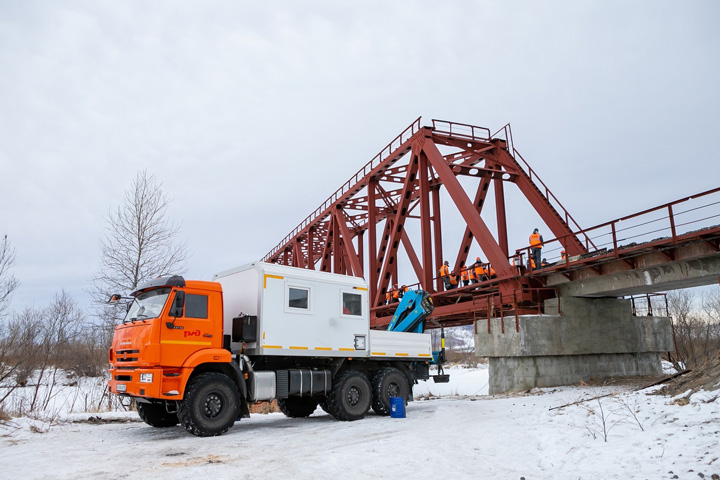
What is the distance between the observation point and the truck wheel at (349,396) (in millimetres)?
11875

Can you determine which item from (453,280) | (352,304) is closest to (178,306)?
(352,304)

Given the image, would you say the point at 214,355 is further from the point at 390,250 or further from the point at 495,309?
the point at 390,250

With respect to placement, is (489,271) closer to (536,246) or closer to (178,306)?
(536,246)

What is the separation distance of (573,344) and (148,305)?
43.2ft

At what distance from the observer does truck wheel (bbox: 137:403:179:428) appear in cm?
1128

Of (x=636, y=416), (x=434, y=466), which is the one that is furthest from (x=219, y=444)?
(x=636, y=416)

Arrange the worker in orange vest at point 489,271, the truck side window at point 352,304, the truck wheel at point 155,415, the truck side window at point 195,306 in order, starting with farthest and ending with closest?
the worker in orange vest at point 489,271
the truck side window at point 352,304
the truck wheel at point 155,415
the truck side window at point 195,306

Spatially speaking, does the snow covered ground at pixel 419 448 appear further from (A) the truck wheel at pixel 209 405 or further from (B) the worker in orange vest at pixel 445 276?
(B) the worker in orange vest at pixel 445 276

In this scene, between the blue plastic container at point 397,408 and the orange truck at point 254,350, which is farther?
the blue plastic container at point 397,408

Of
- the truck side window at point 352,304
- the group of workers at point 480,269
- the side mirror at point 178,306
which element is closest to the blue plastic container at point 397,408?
the truck side window at point 352,304

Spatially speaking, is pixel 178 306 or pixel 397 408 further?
pixel 397 408

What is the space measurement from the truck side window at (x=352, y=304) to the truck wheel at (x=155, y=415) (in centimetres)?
449

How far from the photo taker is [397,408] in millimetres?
12062

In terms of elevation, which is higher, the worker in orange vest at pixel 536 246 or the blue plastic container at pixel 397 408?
the worker in orange vest at pixel 536 246
